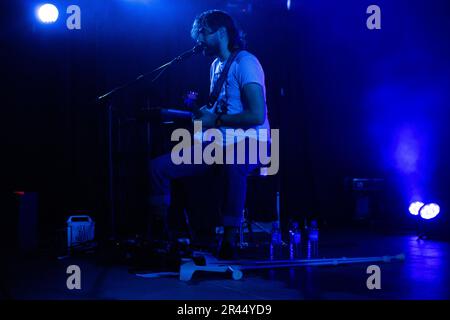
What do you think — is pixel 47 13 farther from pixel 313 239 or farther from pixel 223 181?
pixel 313 239

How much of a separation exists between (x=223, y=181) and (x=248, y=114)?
1.48 feet

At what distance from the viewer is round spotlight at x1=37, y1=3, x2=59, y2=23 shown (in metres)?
4.82

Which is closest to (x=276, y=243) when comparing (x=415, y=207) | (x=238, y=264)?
(x=238, y=264)

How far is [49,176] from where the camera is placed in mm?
5133

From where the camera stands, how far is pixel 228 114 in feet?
10.2

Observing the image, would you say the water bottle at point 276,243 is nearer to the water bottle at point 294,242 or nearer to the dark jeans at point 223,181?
the water bottle at point 294,242

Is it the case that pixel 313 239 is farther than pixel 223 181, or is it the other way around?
pixel 313 239

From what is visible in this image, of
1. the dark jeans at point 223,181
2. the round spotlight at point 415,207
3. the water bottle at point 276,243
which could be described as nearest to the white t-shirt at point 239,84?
the dark jeans at point 223,181

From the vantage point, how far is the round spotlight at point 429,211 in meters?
4.98

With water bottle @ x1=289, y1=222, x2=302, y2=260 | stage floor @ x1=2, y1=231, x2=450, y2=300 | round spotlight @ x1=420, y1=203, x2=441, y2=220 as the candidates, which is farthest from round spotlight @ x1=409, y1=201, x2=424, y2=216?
water bottle @ x1=289, y1=222, x2=302, y2=260

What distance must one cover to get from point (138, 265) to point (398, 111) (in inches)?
155

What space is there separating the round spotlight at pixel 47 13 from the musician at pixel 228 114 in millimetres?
2164
